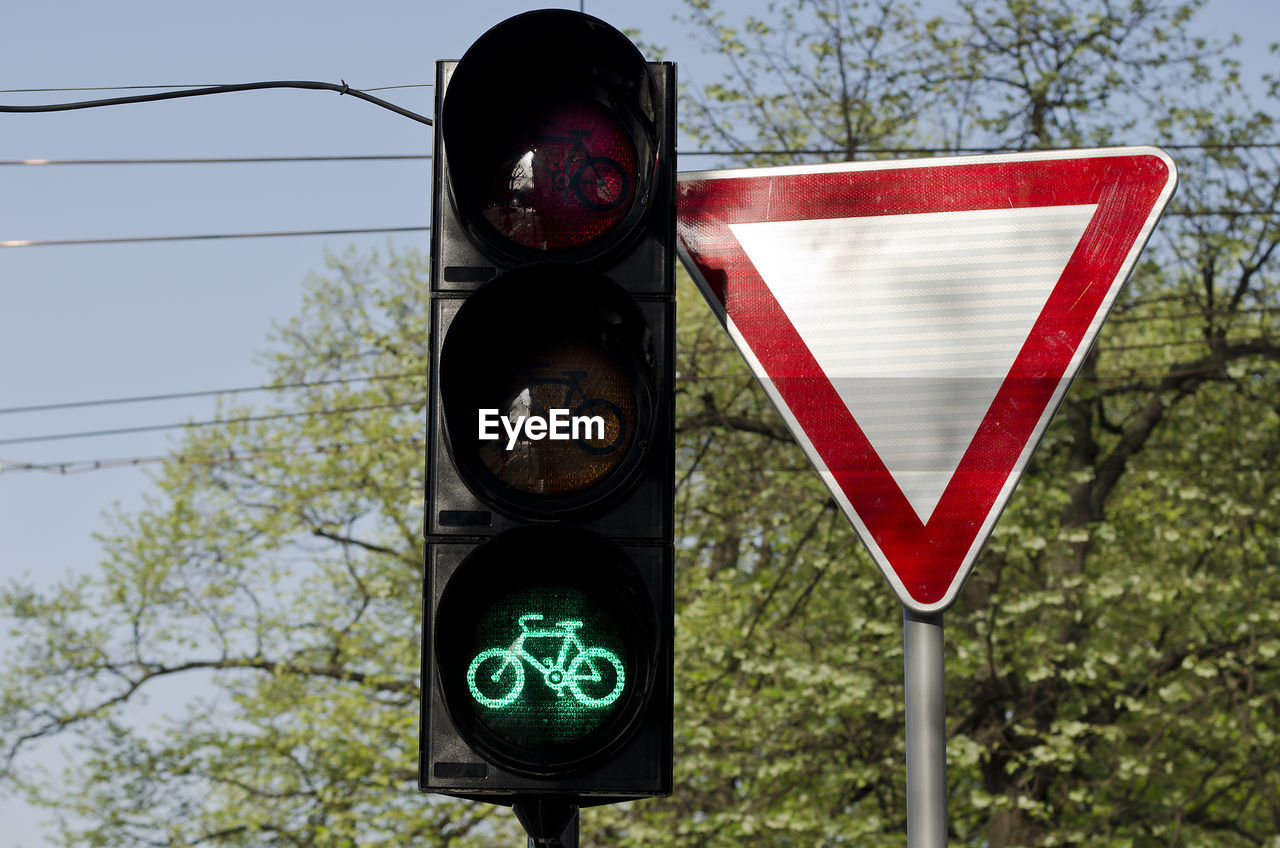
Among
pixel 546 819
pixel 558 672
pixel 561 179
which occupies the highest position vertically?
pixel 561 179

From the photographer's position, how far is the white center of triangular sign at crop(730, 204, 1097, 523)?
2020 mm

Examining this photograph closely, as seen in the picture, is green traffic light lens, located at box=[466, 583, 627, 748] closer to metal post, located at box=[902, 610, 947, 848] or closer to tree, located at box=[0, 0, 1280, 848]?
metal post, located at box=[902, 610, 947, 848]

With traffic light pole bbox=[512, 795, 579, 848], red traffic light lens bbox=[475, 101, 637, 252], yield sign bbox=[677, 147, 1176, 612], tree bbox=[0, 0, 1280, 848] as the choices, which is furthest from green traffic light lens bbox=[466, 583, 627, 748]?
tree bbox=[0, 0, 1280, 848]

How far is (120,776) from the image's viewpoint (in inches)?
653

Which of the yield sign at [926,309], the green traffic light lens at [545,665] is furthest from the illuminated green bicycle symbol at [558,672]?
the yield sign at [926,309]

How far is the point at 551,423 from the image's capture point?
2221 millimetres

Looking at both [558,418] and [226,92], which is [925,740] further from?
[226,92]

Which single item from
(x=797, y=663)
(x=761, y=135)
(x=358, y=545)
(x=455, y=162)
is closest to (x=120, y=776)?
(x=358, y=545)

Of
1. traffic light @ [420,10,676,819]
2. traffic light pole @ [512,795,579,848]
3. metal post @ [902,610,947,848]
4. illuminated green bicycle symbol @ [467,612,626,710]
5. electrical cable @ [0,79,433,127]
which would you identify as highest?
electrical cable @ [0,79,433,127]

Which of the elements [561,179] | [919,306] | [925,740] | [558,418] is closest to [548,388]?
[558,418]

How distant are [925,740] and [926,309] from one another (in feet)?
2.10

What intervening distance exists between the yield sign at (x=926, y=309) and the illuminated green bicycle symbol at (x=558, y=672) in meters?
0.45

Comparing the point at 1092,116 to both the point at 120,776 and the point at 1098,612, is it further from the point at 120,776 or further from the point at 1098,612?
the point at 120,776

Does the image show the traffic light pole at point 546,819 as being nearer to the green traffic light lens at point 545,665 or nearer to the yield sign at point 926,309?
the green traffic light lens at point 545,665
